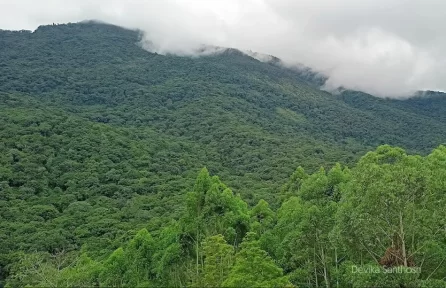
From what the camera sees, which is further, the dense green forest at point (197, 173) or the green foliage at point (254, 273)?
the dense green forest at point (197, 173)

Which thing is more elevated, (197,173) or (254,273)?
(254,273)

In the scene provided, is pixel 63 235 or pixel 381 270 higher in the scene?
pixel 381 270

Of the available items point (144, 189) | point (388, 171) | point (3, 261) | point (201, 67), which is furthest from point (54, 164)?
point (201, 67)

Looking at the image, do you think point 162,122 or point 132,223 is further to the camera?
point 162,122

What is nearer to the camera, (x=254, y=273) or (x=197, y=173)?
(x=254, y=273)

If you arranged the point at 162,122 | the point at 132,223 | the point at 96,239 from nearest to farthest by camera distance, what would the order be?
the point at 96,239 → the point at 132,223 → the point at 162,122

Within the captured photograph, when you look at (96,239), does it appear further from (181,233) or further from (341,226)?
(341,226)

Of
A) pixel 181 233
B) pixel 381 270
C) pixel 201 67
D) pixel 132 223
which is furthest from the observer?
pixel 201 67

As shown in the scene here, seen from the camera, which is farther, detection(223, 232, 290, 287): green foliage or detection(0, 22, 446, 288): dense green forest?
detection(0, 22, 446, 288): dense green forest
